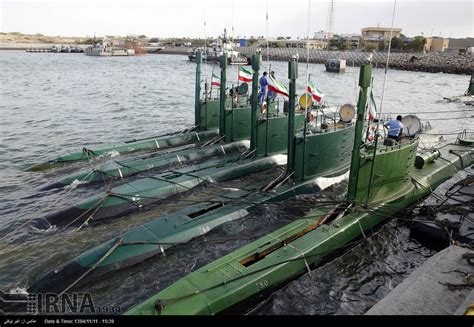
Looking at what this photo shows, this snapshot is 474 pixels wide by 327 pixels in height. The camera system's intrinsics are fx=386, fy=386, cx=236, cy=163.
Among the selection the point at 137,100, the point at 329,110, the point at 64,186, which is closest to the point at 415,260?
the point at 64,186

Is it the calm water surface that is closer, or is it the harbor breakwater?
the calm water surface

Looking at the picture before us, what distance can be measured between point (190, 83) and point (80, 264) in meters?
52.8

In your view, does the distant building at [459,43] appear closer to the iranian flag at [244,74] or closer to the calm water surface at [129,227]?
the calm water surface at [129,227]

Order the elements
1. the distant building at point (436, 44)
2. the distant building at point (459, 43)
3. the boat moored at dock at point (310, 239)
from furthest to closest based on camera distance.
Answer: the distant building at point (459, 43) → the distant building at point (436, 44) → the boat moored at dock at point (310, 239)

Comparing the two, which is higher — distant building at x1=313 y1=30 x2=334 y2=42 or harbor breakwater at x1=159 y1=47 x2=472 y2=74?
distant building at x1=313 y1=30 x2=334 y2=42

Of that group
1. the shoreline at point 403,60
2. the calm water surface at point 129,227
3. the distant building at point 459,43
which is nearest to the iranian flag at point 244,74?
the calm water surface at point 129,227

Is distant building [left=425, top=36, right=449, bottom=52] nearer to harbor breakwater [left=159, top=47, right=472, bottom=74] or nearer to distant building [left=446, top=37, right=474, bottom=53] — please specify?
distant building [left=446, top=37, right=474, bottom=53]

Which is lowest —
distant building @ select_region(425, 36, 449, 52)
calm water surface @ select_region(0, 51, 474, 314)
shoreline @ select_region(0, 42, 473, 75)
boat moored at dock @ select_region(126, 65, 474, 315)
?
calm water surface @ select_region(0, 51, 474, 314)

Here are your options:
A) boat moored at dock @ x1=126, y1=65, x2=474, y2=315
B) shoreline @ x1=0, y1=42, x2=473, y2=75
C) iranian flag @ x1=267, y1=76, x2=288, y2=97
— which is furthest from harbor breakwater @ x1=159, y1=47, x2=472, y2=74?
boat moored at dock @ x1=126, y1=65, x2=474, y2=315

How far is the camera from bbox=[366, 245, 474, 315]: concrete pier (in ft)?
25.3

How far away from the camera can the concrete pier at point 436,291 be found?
303 inches

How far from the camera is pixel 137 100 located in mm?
43969

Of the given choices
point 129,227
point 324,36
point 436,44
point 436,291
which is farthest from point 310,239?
point 436,44
